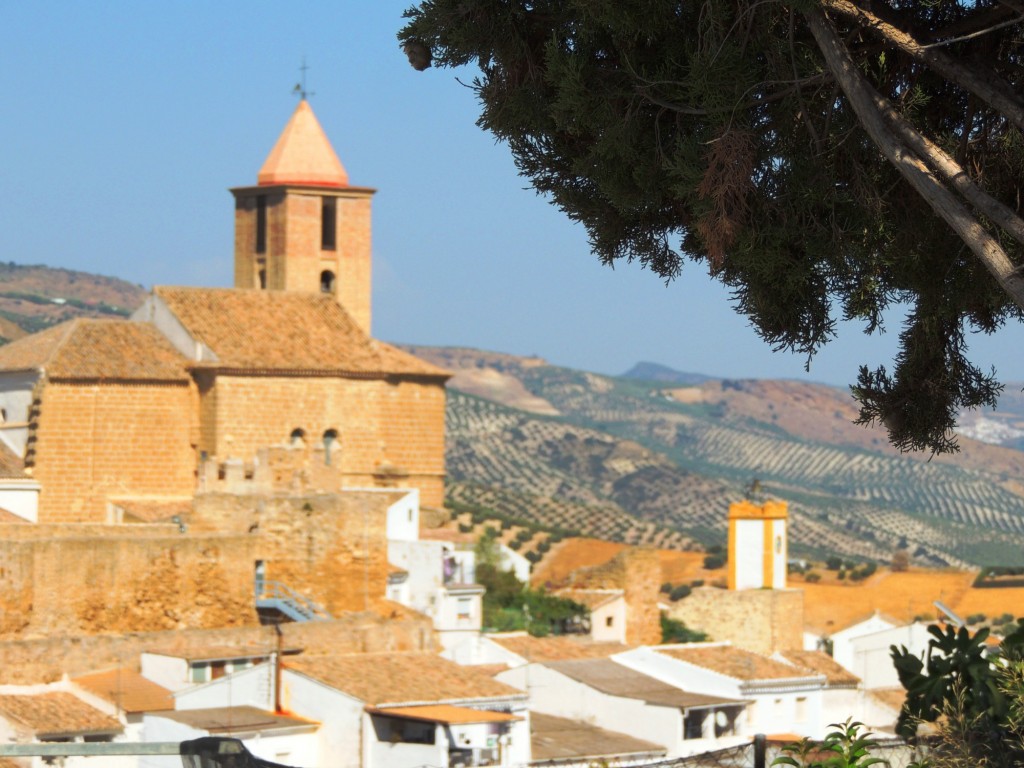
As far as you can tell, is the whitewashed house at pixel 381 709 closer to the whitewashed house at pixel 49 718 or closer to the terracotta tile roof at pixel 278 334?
the whitewashed house at pixel 49 718

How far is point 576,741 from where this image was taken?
91.5 feet

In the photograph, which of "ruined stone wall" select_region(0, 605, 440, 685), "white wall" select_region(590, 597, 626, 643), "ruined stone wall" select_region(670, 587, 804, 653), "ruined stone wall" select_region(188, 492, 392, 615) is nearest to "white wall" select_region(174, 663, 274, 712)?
"ruined stone wall" select_region(0, 605, 440, 685)

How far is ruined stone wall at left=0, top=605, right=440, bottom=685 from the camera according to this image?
2634cm

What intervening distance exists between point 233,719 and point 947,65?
52.4 ft

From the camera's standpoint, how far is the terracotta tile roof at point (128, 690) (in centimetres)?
2528

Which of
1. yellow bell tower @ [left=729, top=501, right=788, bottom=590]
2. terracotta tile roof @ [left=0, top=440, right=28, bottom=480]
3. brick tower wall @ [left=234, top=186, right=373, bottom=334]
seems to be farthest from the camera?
brick tower wall @ [left=234, top=186, right=373, bottom=334]

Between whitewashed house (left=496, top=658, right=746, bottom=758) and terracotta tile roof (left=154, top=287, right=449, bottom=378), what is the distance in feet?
38.6

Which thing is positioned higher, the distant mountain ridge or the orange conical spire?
the distant mountain ridge

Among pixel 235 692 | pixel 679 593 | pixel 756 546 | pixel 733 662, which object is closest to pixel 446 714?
pixel 235 692

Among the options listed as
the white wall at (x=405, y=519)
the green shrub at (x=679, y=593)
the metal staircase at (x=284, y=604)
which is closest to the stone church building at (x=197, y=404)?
the white wall at (x=405, y=519)

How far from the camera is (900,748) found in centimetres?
1009

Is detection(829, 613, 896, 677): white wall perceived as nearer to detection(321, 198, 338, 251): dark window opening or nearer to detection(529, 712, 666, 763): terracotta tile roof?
detection(529, 712, 666, 763): terracotta tile roof

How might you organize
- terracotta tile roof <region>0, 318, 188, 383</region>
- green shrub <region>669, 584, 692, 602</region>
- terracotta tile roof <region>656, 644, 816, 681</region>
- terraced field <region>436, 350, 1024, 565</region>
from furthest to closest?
terraced field <region>436, 350, 1024, 565</region> → green shrub <region>669, 584, 692, 602</region> → terracotta tile roof <region>0, 318, 188, 383</region> → terracotta tile roof <region>656, 644, 816, 681</region>

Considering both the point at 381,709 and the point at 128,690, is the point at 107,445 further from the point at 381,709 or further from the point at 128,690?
the point at 381,709
